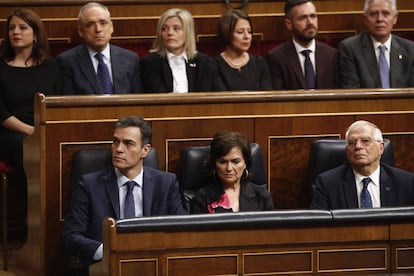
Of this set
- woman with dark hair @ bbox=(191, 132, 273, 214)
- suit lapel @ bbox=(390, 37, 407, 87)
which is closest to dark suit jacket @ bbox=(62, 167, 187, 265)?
woman with dark hair @ bbox=(191, 132, 273, 214)

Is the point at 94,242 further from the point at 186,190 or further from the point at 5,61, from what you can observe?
the point at 5,61

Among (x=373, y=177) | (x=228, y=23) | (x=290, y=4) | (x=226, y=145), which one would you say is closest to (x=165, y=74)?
(x=228, y=23)

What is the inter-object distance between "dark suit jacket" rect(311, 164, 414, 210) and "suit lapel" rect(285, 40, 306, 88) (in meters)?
0.85

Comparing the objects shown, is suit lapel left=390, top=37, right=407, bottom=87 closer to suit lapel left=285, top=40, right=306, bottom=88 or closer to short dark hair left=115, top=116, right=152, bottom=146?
suit lapel left=285, top=40, right=306, bottom=88

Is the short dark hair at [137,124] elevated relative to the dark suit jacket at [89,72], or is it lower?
lower

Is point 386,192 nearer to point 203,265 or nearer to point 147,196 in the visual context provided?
point 147,196

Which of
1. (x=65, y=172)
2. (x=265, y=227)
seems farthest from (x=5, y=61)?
(x=265, y=227)

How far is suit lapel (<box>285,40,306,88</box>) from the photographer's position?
15.6 feet

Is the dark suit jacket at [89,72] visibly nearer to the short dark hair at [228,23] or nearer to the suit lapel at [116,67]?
the suit lapel at [116,67]

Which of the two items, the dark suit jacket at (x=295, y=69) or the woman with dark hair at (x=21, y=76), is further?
the dark suit jacket at (x=295, y=69)

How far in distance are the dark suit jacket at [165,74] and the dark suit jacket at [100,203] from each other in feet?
2.89

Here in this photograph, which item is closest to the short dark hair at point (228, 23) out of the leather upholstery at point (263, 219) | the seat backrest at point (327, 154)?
the seat backrest at point (327, 154)

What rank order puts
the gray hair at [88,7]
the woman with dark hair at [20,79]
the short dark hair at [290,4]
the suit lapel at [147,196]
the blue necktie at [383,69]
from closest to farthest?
the suit lapel at [147,196] < the woman with dark hair at [20,79] < the gray hair at [88,7] < the blue necktie at [383,69] < the short dark hair at [290,4]

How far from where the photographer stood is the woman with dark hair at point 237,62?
4.70m
